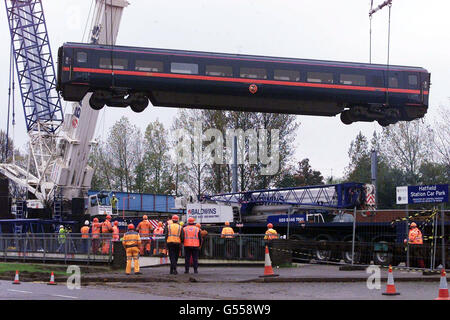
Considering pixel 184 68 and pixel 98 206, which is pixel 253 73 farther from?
pixel 98 206

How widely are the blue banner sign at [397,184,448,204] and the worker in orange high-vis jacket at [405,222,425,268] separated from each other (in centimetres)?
103

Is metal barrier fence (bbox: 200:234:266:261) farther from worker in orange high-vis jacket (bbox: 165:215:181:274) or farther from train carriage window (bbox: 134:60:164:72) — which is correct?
train carriage window (bbox: 134:60:164:72)

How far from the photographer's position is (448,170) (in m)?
55.1

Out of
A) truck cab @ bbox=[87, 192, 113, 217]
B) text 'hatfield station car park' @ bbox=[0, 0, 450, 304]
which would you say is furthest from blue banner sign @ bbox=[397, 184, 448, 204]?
truck cab @ bbox=[87, 192, 113, 217]

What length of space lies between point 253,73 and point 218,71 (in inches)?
51.0

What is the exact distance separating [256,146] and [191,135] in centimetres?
545

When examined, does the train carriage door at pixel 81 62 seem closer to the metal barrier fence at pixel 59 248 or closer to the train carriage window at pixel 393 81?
the metal barrier fence at pixel 59 248

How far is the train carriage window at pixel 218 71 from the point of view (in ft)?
84.1

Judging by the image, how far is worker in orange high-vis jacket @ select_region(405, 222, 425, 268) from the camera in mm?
22469

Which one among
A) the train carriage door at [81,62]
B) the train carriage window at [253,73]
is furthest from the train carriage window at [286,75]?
the train carriage door at [81,62]

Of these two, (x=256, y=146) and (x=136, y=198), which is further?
(x=136, y=198)

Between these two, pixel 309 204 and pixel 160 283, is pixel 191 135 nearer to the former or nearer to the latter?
pixel 309 204

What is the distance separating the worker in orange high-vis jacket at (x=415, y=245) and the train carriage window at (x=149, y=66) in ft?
32.0
